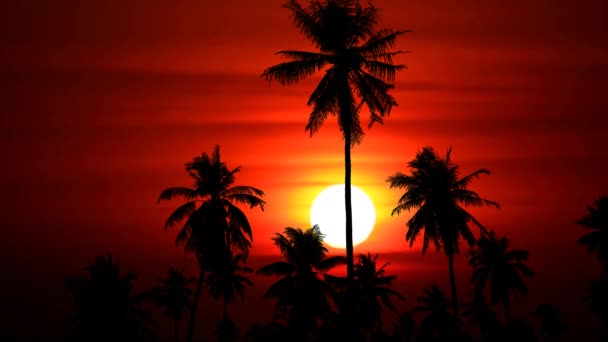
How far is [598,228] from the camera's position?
59.4 m

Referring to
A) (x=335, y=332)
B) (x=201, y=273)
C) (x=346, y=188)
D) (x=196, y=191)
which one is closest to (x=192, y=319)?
(x=201, y=273)

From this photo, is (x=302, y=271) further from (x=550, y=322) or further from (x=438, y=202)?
(x=550, y=322)

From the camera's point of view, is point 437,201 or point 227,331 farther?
point 227,331

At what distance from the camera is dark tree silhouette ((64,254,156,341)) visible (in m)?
46.2

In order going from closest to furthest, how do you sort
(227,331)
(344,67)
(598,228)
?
1. (344,67)
2. (598,228)
3. (227,331)

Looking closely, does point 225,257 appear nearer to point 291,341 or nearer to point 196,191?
point 196,191

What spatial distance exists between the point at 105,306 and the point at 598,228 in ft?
133

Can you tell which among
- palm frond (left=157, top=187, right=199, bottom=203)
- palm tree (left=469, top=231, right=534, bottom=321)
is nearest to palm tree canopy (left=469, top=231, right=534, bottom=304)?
palm tree (left=469, top=231, right=534, bottom=321)

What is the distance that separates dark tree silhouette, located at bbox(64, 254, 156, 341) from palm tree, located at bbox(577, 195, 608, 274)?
3725cm

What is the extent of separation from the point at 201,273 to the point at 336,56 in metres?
25.5

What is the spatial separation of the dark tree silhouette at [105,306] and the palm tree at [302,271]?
381 inches

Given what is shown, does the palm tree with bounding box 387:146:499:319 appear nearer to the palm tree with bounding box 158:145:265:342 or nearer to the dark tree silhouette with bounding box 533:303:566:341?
the palm tree with bounding box 158:145:265:342

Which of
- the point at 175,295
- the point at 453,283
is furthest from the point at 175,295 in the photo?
the point at 453,283

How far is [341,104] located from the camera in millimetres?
33469
